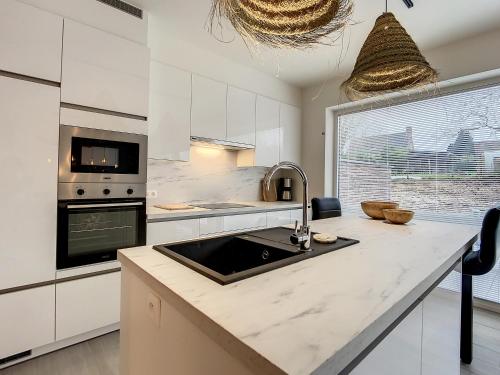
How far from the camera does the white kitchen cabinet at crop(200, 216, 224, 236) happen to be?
8.12 feet

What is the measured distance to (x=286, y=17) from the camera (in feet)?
3.65

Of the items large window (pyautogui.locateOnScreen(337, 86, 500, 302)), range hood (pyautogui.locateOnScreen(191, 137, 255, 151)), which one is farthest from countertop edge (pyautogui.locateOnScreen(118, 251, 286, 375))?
large window (pyautogui.locateOnScreen(337, 86, 500, 302))

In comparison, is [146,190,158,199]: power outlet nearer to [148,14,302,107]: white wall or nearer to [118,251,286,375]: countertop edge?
[148,14,302,107]: white wall

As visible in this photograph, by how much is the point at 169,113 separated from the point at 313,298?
2.27 metres

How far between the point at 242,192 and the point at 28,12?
8.60ft

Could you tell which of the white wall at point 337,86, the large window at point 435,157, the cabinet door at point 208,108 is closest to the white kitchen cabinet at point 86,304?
the cabinet door at point 208,108

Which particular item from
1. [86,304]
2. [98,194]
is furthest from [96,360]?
[98,194]

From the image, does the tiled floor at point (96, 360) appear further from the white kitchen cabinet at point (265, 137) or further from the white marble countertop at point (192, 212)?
the white kitchen cabinet at point (265, 137)

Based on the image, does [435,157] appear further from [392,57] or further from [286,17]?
[286,17]

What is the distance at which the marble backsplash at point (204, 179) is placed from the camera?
283 cm

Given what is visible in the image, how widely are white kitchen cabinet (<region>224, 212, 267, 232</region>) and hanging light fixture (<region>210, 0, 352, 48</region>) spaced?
177 cm

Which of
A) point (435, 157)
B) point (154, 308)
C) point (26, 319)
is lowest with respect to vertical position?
point (26, 319)

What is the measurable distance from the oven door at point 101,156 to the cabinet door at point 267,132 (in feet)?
5.05

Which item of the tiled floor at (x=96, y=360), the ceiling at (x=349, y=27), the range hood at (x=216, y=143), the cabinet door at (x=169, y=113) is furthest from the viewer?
the range hood at (x=216, y=143)
